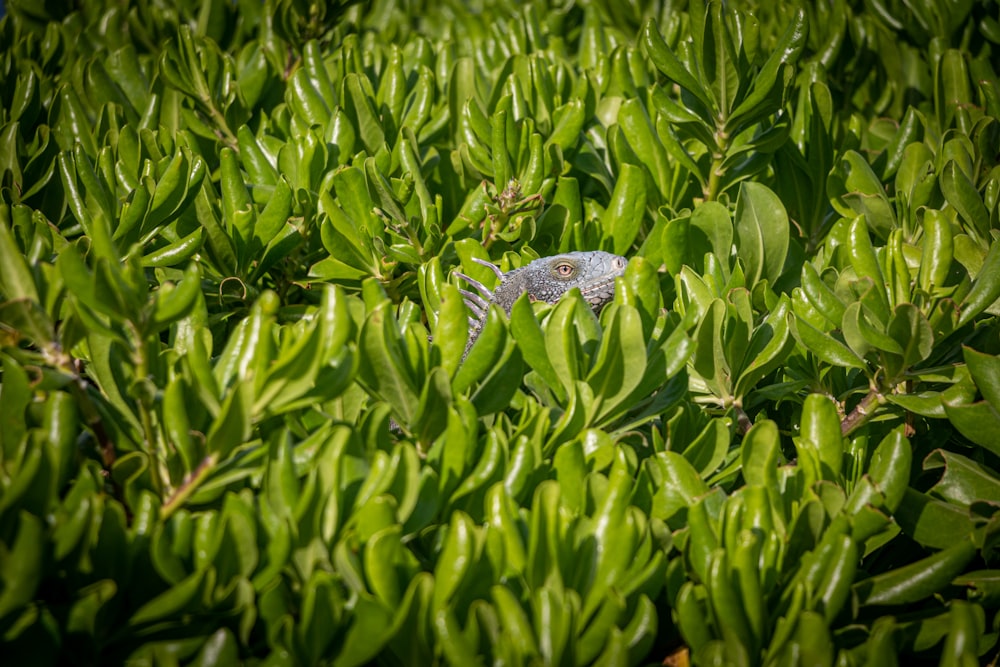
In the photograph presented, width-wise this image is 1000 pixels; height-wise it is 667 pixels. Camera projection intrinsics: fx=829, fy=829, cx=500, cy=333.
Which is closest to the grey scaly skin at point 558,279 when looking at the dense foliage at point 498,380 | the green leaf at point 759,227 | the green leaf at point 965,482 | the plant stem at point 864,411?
the dense foliage at point 498,380

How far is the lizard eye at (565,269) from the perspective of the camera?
2227mm

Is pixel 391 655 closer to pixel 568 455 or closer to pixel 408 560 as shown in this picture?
pixel 408 560

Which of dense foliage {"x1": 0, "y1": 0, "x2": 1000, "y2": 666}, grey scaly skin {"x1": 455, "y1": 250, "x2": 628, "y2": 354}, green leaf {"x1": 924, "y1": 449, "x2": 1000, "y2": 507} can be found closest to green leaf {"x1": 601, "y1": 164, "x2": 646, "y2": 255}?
dense foliage {"x1": 0, "y1": 0, "x2": 1000, "y2": 666}

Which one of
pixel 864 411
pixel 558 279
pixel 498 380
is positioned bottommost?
pixel 864 411

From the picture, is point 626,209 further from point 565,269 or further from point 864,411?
point 864,411

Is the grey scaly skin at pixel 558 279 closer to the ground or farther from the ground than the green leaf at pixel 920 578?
farther from the ground

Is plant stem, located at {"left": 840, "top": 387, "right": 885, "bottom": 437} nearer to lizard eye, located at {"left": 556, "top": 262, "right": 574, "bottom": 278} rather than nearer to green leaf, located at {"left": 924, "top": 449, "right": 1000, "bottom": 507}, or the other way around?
green leaf, located at {"left": 924, "top": 449, "right": 1000, "bottom": 507}

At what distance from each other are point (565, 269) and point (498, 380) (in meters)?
0.70

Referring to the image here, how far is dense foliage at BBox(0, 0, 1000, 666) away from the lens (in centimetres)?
129

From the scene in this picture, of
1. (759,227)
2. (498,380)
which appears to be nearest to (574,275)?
(759,227)

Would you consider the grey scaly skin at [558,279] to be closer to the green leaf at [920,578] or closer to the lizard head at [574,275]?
the lizard head at [574,275]

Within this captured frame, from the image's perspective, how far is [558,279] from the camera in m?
2.21

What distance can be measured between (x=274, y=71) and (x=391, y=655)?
2332 millimetres

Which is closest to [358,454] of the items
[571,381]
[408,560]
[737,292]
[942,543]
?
[408,560]
